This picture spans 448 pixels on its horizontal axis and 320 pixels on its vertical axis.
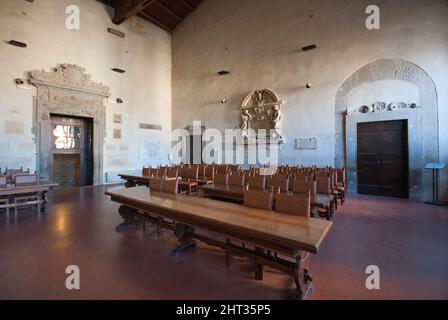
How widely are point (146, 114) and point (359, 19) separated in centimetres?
893

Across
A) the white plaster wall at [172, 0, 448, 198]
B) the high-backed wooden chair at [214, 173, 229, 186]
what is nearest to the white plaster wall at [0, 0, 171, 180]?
the white plaster wall at [172, 0, 448, 198]

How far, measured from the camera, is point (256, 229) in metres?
1.70

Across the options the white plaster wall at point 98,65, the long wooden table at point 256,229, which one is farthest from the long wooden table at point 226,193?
the white plaster wall at point 98,65

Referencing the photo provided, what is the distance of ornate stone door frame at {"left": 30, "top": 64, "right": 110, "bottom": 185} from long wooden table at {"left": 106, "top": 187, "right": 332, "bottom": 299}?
689cm

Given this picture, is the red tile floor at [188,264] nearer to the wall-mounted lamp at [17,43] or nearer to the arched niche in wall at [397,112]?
the arched niche in wall at [397,112]

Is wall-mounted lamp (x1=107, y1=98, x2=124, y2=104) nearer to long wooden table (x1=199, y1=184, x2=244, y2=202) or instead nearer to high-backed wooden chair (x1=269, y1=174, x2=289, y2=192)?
long wooden table (x1=199, y1=184, x2=244, y2=202)

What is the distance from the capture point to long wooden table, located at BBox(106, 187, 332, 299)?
5.26ft

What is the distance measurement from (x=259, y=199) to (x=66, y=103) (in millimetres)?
8635

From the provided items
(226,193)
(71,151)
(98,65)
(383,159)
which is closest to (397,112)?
(383,159)

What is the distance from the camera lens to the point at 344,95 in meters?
6.91

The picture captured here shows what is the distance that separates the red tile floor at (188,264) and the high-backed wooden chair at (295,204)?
0.68 meters

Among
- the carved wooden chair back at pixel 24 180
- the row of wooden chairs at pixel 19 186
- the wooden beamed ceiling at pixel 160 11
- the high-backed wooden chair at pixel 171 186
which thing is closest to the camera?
the high-backed wooden chair at pixel 171 186

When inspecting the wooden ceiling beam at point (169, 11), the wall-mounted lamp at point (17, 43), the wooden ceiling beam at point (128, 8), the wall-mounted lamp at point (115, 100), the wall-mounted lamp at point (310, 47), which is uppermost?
the wooden ceiling beam at point (169, 11)

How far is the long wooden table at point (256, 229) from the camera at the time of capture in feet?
5.26
